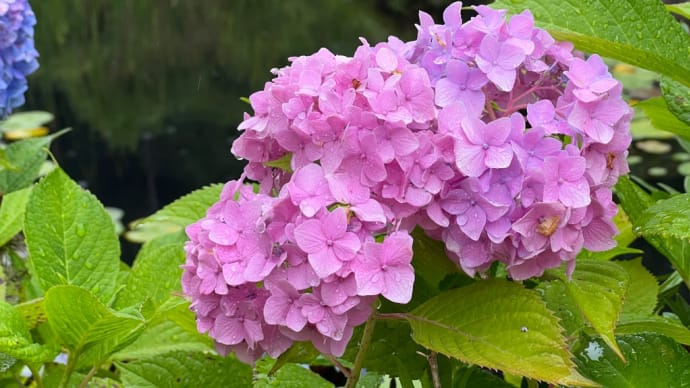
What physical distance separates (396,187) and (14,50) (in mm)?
1290

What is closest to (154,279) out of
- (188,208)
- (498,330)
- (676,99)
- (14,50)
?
(188,208)

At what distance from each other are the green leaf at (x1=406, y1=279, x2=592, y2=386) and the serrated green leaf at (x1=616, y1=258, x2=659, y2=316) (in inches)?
10.0

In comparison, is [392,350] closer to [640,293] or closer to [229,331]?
[229,331]

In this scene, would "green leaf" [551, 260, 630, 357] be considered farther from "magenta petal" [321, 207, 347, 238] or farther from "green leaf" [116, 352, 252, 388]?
"green leaf" [116, 352, 252, 388]

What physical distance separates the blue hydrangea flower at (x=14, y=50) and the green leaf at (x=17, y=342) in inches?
34.2

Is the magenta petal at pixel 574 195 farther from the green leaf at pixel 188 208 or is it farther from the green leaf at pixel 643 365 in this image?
the green leaf at pixel 188 208

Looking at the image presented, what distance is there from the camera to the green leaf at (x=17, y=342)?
780mm

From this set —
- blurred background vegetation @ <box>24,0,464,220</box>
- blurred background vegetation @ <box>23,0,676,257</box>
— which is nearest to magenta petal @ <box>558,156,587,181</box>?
blurred background vegetation @ <box>23,0,676,257</box>

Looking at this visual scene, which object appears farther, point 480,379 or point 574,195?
point 480,379

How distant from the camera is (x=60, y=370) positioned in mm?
1042

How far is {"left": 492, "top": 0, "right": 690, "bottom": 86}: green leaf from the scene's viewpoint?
0.76 m

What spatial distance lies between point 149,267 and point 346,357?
0.27 metres

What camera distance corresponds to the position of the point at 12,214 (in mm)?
1291

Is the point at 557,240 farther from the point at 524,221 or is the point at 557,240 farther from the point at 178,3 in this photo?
the point at 178,3
